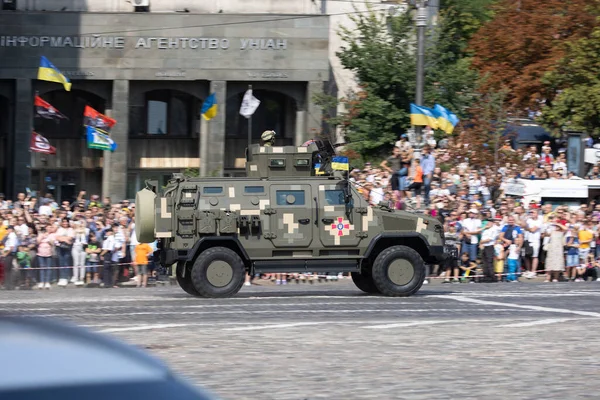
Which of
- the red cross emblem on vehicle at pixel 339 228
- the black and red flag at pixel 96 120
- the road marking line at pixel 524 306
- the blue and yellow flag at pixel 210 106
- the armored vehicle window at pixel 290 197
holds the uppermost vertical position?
the blue and yellow flag at pixel 210 106

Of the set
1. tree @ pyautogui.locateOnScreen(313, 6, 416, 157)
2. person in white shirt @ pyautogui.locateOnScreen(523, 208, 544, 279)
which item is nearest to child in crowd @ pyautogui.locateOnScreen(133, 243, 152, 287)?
person in white shirt @ pyautogui.locateOnScreen(523, 208, 544, 279)

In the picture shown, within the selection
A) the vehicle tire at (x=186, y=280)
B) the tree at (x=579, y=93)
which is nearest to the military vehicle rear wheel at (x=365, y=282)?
the vehicle tire at (x=186, y=280)

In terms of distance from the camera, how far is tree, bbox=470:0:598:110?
4450 cm

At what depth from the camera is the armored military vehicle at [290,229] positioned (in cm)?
1892

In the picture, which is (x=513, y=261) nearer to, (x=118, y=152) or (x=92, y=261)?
(x=92, y=261)

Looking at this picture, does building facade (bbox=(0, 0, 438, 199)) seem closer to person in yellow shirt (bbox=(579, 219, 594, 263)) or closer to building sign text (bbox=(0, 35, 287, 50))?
building sign text (bbox=(0, 35, 287, 50))

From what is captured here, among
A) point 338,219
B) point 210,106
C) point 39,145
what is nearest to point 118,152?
point 39,145

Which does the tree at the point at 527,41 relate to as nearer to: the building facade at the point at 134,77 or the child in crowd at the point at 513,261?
the building facade at the point at 134,77

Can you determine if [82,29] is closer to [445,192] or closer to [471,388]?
[445,192]

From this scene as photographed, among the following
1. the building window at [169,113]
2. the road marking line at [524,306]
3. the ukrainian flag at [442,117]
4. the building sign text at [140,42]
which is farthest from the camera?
the building window at [169,113]

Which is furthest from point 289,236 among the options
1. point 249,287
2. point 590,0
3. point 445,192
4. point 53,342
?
point 590,0

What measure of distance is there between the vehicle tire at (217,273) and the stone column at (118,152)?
845 inches

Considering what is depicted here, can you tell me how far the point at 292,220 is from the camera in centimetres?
1930

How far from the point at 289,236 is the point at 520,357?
8.40 meters
